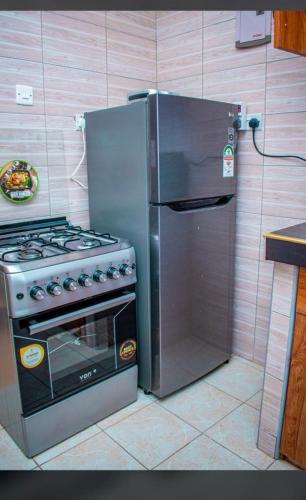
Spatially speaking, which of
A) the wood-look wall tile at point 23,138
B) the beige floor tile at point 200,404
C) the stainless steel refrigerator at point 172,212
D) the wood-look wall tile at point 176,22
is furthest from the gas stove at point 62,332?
the wood-look wall tile at point 176,22

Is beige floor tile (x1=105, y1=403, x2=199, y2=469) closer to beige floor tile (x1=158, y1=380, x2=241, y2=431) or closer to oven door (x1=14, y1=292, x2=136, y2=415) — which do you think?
beige floor tile (x1=158, y1=380, x2=241, y2=431)

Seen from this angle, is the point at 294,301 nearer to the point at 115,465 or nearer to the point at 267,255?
the point at 267,255

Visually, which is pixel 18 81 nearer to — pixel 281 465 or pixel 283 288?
pixel 283 288

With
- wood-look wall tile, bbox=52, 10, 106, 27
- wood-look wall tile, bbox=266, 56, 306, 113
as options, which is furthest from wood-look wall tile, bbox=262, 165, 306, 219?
wood-look wall tile, bbox=52, 10, 106, 27

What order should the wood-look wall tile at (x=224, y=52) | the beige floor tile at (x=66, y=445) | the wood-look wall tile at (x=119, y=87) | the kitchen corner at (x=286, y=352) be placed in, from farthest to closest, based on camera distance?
1. the wood-look wall tile at (x=119, y=87)
2. the wood-look wall tile at (x=224, y=52)
3. the beige floor tile at (x=66, y=445)
4. the kitchen corner at (x=286, y=352)

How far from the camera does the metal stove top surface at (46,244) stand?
1.51 m

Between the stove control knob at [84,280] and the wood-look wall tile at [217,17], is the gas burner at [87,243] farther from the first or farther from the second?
the wood-look wall tile at [217,17]

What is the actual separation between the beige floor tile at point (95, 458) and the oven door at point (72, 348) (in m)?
0.23

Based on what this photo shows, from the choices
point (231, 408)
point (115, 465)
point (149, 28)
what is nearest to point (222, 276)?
point (231, 408)

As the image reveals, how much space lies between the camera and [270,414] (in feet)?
5.15

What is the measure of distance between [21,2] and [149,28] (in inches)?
91.2

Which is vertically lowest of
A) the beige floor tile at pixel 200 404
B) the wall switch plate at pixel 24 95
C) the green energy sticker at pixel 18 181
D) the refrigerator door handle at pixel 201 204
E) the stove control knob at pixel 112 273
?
the beige floor tile at pixel 200 404

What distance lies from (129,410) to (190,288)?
2.17ft

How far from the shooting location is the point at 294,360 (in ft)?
4.81
